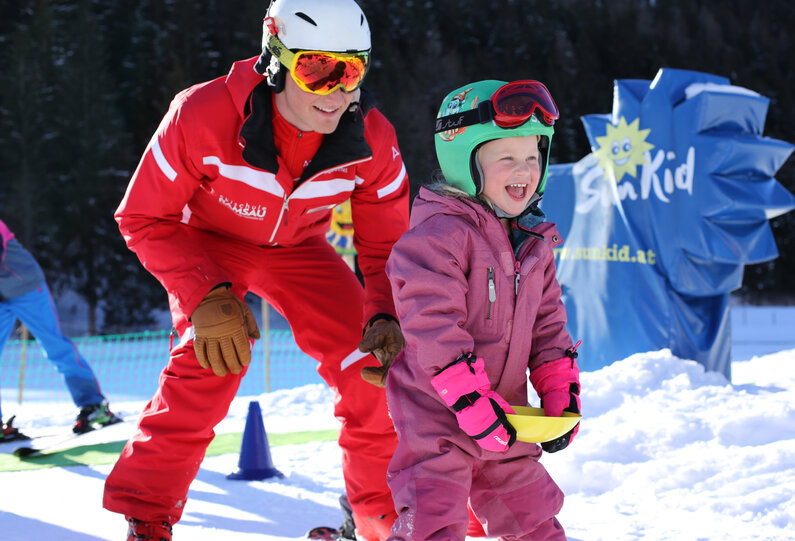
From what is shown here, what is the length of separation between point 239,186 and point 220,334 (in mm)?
534

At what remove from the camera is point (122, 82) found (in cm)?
2286

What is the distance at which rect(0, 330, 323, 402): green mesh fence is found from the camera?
9719 mm

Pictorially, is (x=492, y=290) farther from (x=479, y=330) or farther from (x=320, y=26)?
(x=320, y=26)

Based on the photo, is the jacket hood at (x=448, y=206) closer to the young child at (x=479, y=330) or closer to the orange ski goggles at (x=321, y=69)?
the young child at (x=479, y=330)

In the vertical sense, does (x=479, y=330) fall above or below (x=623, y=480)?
above

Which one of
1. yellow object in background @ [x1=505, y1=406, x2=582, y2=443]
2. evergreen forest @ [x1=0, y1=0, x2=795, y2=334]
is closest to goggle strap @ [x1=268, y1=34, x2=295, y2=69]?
yellow object in background @ [x1=505, y1=406, x2=582, y2=443]

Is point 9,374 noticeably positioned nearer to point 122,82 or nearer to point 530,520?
point 530,520

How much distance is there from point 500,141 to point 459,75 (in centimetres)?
2542

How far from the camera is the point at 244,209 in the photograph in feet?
9.46

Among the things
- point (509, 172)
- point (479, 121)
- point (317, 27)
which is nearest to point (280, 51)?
point (317, 27)

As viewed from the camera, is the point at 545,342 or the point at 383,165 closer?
the point at 545,342

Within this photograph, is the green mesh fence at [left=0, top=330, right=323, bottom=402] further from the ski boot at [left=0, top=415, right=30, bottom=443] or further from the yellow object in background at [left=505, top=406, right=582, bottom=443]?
the yellow object in background at [left=505, top=406, right=582, bottom=443]

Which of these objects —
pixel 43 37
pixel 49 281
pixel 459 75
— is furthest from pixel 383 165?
pixel 459 75

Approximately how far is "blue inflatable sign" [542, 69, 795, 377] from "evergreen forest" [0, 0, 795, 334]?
1478cm
